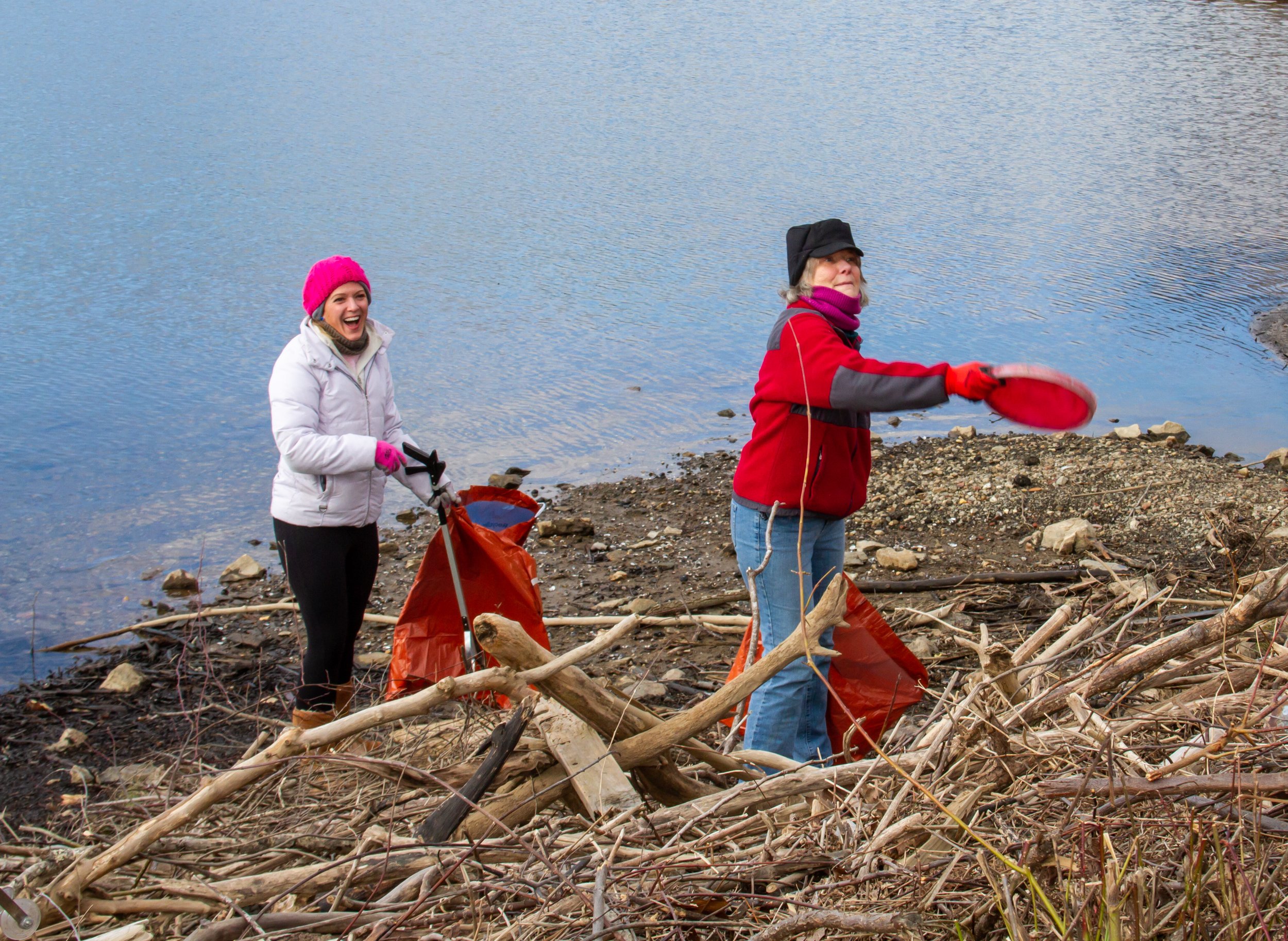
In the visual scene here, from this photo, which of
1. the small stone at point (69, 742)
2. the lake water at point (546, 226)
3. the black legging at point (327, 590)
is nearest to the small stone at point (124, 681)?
the small stone at point (69, 742)

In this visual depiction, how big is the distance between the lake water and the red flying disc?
3.56m

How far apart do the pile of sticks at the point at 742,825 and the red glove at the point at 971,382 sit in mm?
594

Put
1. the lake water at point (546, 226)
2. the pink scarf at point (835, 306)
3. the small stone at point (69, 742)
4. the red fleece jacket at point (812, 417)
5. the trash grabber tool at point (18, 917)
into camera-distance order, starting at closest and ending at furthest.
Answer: the trash grabber tool at point (18, 917) < the red fleece jacket at point (812, 417) < the pink scarf at point (835, 306) < the small stone at point (69, 742) < the lake water at point (546, 226)

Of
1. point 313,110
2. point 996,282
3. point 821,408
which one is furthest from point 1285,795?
point 313,110

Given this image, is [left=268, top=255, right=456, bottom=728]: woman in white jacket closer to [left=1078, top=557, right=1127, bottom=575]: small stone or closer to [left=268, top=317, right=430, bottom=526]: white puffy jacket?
[left=268, top=317, right=430, bottom=526]: white puffy jacket

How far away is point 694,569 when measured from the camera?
6309 mm

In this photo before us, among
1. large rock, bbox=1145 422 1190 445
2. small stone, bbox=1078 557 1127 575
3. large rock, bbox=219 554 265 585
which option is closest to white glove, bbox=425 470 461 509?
large rock, bbox=219 554 265 585

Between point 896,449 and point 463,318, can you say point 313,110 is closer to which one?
point 463,318

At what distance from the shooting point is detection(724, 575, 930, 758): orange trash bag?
3641 mm

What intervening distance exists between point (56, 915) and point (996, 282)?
11430mm

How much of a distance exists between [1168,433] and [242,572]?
6428 mm

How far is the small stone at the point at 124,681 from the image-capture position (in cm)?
530

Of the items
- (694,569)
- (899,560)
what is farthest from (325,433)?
(899,560)

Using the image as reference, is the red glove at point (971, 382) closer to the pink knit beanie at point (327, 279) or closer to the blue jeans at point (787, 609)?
the blue jeans at point (787, 609)
